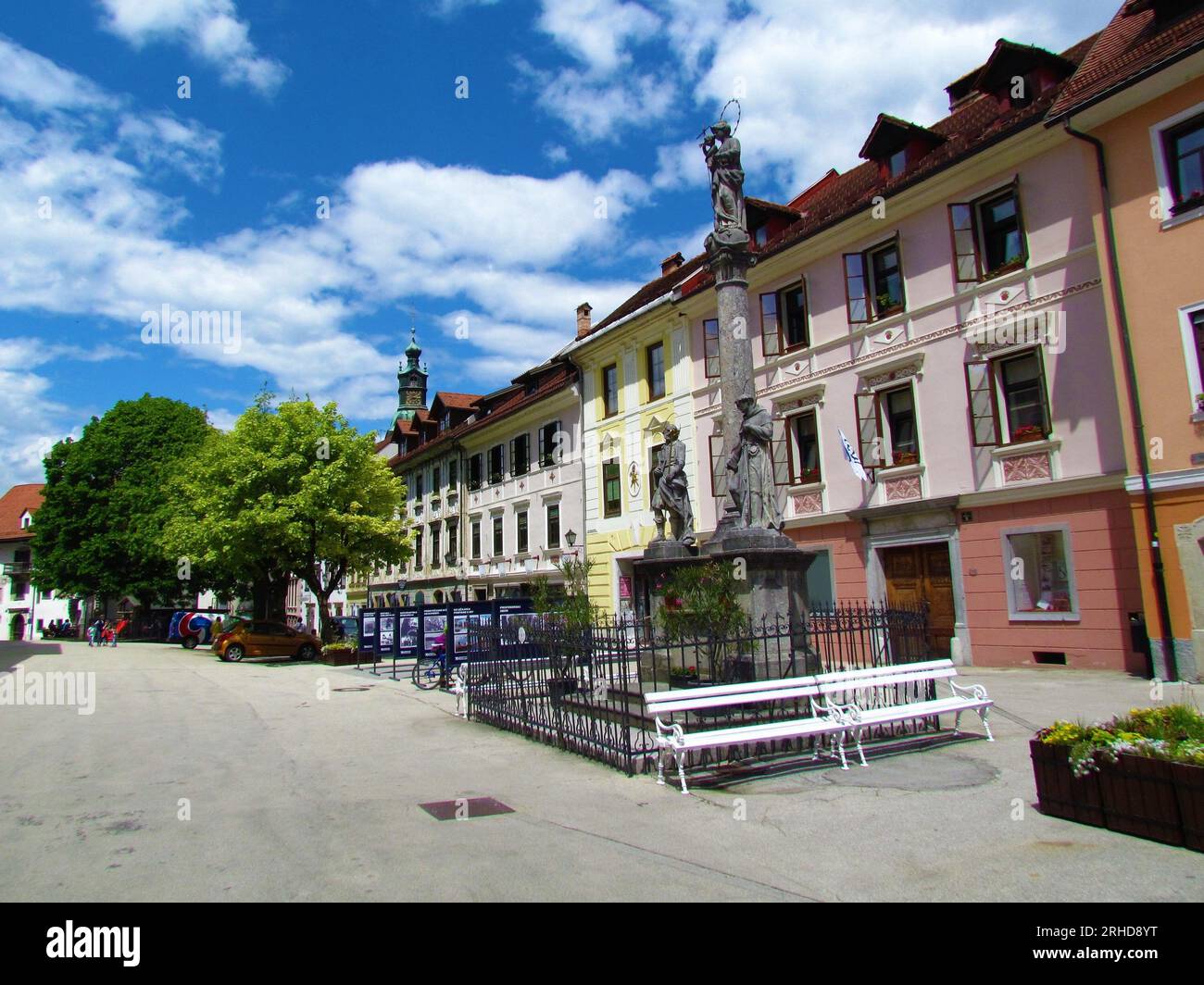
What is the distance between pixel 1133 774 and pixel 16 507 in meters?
92.0

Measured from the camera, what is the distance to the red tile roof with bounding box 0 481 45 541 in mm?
71875

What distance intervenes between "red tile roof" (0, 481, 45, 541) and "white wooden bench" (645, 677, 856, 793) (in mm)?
79135

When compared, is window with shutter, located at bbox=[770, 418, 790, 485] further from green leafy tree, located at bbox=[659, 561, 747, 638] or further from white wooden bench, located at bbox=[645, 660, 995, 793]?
white wooden bench, located at bbox=[645, 660, 995, 793]

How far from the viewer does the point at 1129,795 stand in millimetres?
5535

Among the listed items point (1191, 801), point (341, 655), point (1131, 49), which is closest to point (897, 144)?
point (1131, 49)

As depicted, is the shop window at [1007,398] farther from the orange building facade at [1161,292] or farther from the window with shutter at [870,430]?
the window with shutter at [870,430]

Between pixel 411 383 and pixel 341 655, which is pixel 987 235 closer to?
pixel 341 655

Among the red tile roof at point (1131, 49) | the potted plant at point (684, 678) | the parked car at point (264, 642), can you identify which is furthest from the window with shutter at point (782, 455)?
the parked car at point (264, 642)

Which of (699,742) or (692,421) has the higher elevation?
(692,421)
